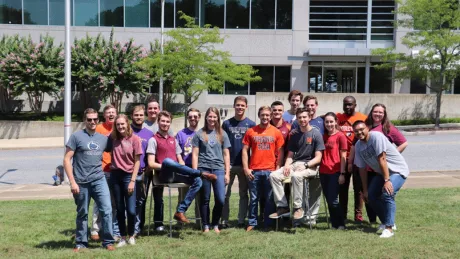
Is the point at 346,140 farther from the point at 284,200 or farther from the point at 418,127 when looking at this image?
the point at 418,127

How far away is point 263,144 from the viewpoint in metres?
7.52

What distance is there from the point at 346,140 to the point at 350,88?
2788 cm

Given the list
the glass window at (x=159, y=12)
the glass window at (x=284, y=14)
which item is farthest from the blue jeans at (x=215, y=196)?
the glass window at (x=284, y=14)

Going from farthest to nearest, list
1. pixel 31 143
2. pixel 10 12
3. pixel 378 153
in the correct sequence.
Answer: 1. pixel 10 12
2. pixel 31 143
3. pixel 378 153

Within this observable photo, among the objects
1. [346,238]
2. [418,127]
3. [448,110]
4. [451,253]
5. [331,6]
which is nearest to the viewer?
[451,253]

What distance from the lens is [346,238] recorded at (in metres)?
6.88

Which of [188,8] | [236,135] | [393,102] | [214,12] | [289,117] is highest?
[188,8]

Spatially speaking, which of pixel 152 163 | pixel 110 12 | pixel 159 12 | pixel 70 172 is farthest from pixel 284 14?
pixel 70 172

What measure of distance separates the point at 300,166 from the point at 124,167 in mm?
2553

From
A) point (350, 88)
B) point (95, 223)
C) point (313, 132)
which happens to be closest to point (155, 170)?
point (95, 223)

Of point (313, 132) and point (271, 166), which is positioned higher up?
point (313, 132)

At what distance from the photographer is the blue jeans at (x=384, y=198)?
7.06 m

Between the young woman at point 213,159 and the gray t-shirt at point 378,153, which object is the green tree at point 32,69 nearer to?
the young woman at point 213,159

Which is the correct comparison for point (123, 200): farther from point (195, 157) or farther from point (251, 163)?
point (251, 163)
